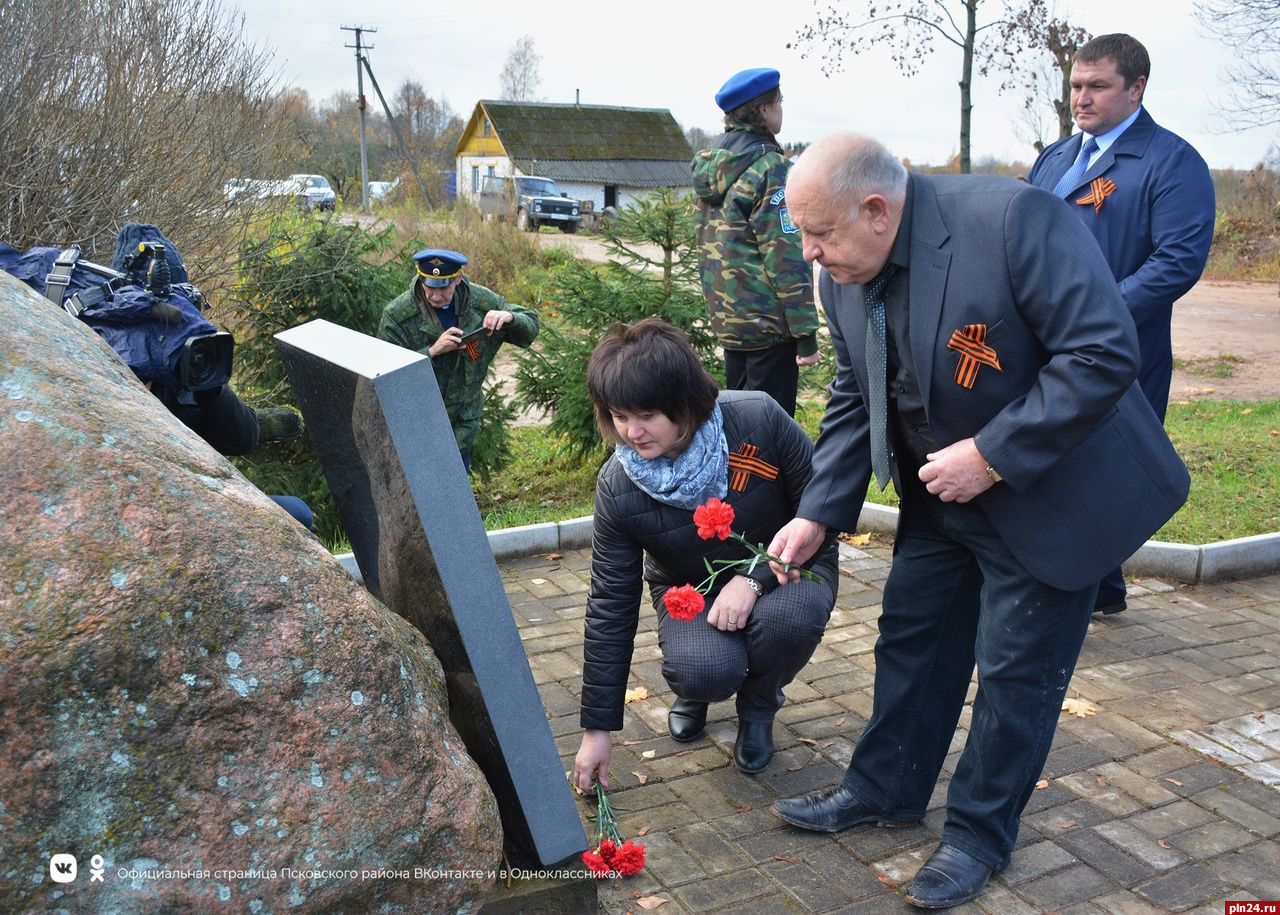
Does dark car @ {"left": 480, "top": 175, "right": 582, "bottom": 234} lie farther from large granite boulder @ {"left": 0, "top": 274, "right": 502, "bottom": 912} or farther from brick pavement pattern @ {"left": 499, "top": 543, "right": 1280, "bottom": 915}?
large granite boulder @ {"left": 0, "top": 274, "right": 502, "bottom": 912}

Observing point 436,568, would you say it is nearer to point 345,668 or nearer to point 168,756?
point 345,668

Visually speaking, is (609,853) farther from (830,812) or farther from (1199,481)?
(1199,481)

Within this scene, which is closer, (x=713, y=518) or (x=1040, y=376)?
(x=1040, y=376)

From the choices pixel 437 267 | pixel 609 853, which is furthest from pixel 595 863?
pixel 437 267

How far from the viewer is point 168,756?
6.11ft

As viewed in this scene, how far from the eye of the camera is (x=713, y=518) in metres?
3.00

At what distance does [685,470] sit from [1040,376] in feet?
3.53

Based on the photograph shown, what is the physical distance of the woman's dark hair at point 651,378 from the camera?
3.05 m

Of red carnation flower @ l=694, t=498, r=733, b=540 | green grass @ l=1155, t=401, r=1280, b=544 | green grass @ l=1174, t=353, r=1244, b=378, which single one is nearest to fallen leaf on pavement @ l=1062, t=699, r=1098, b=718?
red carnation flower @ l=694, t=498, r=733, b=540

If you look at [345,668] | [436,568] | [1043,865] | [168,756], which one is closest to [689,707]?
[1043,865]

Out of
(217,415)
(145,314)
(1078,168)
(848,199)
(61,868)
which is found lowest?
(61,868)

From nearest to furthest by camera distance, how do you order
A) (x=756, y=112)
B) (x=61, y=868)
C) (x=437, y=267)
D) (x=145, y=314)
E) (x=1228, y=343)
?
(x=61, y=868), (x=145, y=314), (x=756, y=112), (x=437, y=267), (x=1228, y=343)

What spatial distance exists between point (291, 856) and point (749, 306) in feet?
13.3

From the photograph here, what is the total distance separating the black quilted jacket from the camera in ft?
10.4
